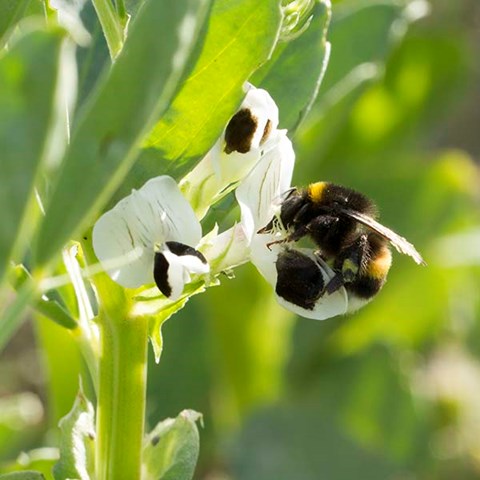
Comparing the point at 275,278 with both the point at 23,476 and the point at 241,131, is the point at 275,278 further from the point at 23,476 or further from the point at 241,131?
the point at 23,476

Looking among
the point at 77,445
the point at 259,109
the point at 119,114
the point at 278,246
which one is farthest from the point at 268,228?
the point at 119,114

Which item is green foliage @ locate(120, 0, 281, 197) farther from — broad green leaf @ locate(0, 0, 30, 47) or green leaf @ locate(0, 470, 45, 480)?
green leaf @ locate(0, 470, 45, 480)

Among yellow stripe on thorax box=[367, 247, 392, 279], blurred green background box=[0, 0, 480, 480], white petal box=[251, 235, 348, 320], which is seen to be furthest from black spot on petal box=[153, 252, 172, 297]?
blurred green background box=[0, 0, 480, 480]

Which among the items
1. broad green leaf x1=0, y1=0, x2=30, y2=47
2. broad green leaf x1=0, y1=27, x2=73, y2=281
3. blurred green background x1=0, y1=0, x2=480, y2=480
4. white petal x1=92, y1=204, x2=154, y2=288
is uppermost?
blurred green background x1=0, y1=0, x2=480, y2=480

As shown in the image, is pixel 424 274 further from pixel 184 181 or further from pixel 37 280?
pixel 37 280

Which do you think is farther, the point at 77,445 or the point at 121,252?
the point at 77,445

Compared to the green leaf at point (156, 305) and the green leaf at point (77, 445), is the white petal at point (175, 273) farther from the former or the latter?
the green leaf at point (77, 445)

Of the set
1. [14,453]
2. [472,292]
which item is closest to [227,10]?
[14,453]
